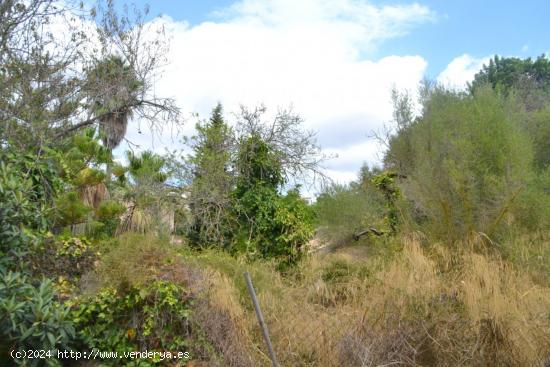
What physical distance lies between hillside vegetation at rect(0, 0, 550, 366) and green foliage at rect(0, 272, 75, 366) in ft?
0.05

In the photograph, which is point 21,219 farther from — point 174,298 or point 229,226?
point 229,226

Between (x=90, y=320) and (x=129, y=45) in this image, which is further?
(x=129, y=45)

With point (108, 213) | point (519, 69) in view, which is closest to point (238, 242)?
point (108, 213)

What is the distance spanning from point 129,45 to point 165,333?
5438 mm

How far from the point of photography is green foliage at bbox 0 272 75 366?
12.4 feet

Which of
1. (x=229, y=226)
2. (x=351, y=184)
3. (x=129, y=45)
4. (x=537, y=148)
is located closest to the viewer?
(x=129, y=45)

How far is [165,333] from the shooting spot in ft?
15.1

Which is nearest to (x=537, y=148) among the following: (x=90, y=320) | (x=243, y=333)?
(x=243, y=333)

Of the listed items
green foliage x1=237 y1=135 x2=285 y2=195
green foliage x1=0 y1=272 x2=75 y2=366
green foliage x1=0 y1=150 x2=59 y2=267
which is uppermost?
green foliage x1=237 y1=135 x2=285 y2=195

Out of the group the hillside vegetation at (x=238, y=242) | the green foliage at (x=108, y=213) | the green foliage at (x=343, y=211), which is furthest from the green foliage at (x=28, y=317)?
the green foliage at (x=343, y=211)

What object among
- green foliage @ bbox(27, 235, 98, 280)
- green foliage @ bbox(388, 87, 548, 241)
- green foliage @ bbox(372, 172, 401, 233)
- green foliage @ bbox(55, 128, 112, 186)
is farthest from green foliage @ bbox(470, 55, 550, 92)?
green foliage @ bbox(27, 235, 98, 280)

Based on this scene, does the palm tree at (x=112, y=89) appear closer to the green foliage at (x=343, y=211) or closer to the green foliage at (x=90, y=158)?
the green foliage at (x=90, y=158)

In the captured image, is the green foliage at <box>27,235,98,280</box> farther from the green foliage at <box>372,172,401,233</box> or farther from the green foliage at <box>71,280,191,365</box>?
the green foliage at <box>372,172,401,233</box>

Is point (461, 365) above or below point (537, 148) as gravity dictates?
below
